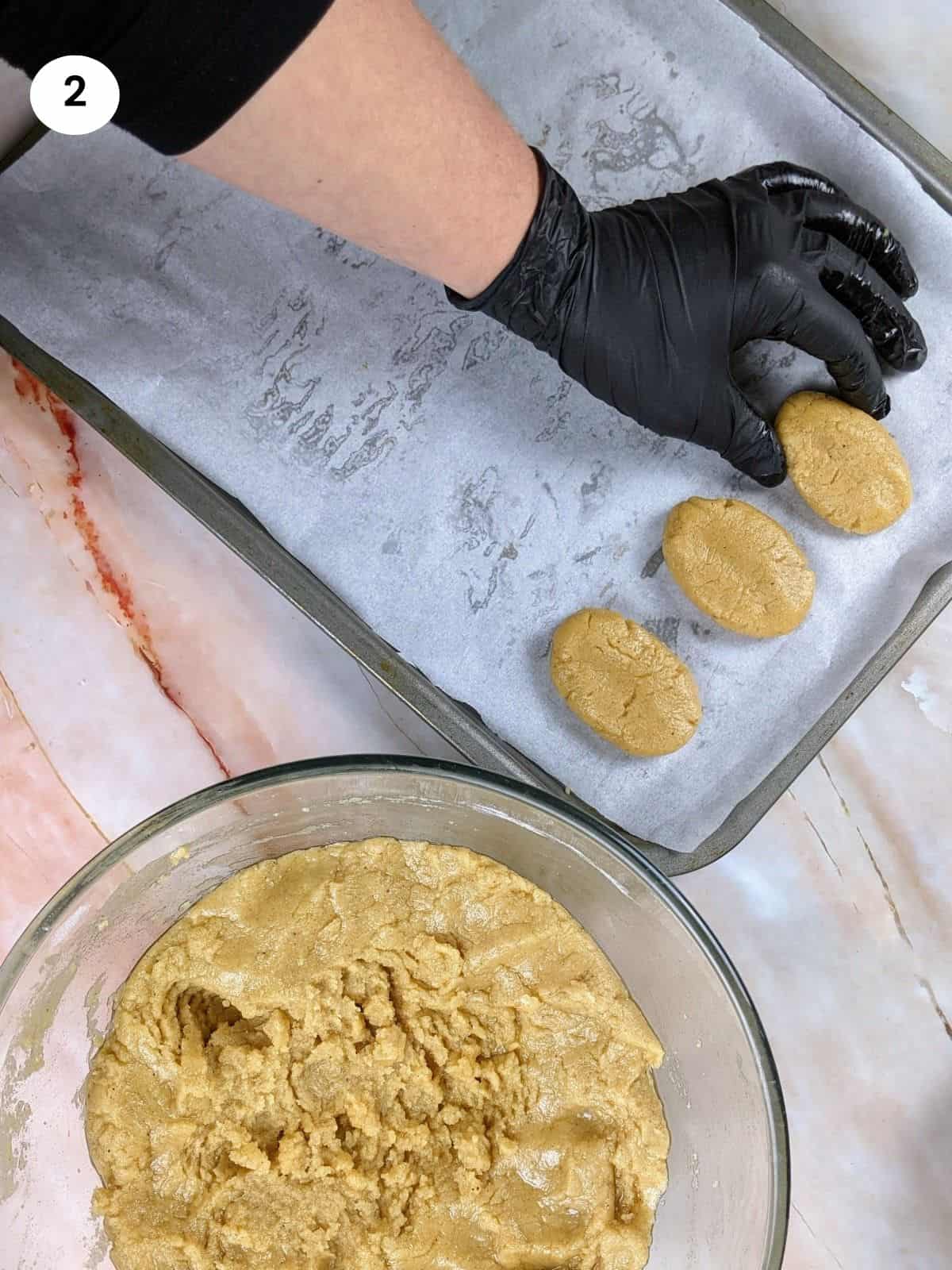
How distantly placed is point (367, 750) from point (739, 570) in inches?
21.4

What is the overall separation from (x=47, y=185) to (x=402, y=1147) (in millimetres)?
1263

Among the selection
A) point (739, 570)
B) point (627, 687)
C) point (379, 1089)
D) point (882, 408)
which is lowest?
point (379, 1089)

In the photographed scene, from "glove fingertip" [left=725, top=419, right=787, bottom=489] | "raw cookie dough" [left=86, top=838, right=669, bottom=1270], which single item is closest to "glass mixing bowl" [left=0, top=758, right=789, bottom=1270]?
"raw cookie dough" [left=86, top=838, right=669, bottom=1270]

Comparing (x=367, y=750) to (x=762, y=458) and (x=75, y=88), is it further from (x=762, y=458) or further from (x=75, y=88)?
(x=75, y=88)

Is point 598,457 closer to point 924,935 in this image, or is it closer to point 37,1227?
point 924,935

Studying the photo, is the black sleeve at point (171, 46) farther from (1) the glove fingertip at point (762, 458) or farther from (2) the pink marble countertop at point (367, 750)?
(1) the glove fingertip at point (762, 458)

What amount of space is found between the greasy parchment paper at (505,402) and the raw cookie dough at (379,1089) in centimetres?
28

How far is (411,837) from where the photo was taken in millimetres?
1336

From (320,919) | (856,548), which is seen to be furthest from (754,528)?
(320,919)

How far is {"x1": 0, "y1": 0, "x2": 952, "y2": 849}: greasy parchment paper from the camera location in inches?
56.4

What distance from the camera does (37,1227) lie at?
1254mm

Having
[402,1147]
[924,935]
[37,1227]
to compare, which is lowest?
[37,1227]

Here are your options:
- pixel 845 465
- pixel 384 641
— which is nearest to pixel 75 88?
pixel 384 641

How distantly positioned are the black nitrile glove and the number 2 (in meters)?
0.47
